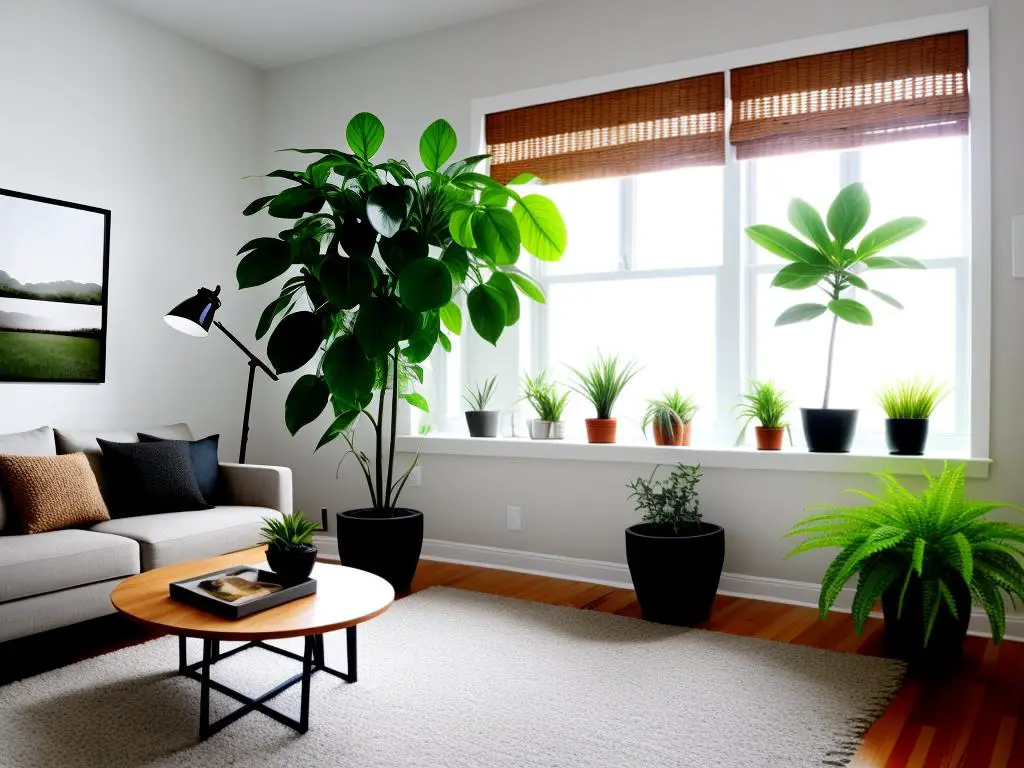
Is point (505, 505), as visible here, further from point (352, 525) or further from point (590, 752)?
point (590, 752)

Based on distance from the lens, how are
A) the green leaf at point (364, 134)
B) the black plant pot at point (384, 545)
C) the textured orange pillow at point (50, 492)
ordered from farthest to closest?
the green leaf at point (364, 134) < the black plant pot at point (384, 545) < the textured orange pillow at point (50, 492)

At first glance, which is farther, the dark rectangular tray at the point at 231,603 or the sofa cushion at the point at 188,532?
the sofa cushion at the point at 188,532

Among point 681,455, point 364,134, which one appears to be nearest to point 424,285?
Result: point 364,134

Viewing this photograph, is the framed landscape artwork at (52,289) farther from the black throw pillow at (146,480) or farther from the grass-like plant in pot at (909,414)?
the grass-like plant in pot at (909,414)

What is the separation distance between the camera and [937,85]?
10.6 feet

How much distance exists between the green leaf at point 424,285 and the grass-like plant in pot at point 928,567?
1.67 metres

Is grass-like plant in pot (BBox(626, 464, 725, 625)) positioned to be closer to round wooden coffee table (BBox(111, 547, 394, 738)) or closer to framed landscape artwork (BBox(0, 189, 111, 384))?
round wooden coffee table (BBox(111, 547, 394, 738))

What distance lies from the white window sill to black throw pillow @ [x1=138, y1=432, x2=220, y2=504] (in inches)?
38.7

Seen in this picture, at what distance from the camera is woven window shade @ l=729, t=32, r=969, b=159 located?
3.20 m

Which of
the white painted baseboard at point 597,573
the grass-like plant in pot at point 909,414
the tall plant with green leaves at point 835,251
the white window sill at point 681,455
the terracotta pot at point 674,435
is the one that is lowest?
the white painted baseboard at point 597,573

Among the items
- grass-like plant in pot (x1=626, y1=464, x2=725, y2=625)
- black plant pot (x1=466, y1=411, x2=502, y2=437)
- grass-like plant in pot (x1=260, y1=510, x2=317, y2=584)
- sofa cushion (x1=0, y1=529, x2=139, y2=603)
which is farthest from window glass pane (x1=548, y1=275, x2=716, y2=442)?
sofa cushion (x1=0, y1=529, x2=139, y2=603)

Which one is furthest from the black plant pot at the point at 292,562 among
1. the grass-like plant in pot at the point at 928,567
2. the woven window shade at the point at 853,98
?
the woven window shade at the point at 853,98

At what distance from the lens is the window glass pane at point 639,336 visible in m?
3.85

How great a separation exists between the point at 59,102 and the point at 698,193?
303 centimetres
